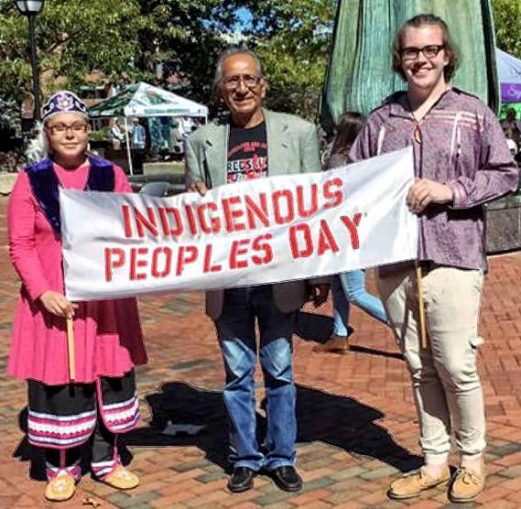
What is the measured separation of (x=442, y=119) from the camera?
3.62 m

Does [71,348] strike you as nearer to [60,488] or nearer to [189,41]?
A: [60,488]

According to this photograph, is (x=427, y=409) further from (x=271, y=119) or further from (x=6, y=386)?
(x=6, y=386)

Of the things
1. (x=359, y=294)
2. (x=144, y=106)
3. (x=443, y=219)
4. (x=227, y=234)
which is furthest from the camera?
(x=144, y=106)

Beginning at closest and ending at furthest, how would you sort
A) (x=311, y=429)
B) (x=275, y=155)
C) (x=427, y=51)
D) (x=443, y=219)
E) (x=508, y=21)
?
(x=427, y=51)
(x=443, y=219)
(x=275, y=155)
(x=311, y=429)
(x=508, y=21)

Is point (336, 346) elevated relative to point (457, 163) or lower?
lower

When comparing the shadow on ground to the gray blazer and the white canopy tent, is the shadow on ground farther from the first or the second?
the white canopy tent

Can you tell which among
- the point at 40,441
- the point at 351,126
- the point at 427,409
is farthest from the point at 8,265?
the point at 427,409

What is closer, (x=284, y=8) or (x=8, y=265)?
(x=8, y=265)

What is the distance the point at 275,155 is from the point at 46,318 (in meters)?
1.23

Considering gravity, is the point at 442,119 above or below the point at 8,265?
above

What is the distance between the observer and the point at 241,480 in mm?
4195

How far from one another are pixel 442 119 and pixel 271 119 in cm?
75

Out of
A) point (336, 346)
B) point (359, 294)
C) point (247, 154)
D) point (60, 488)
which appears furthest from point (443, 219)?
point (336, 346)

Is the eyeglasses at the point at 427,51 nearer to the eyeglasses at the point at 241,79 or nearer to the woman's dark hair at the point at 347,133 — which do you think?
the eyeglasses at the point at 241,79
